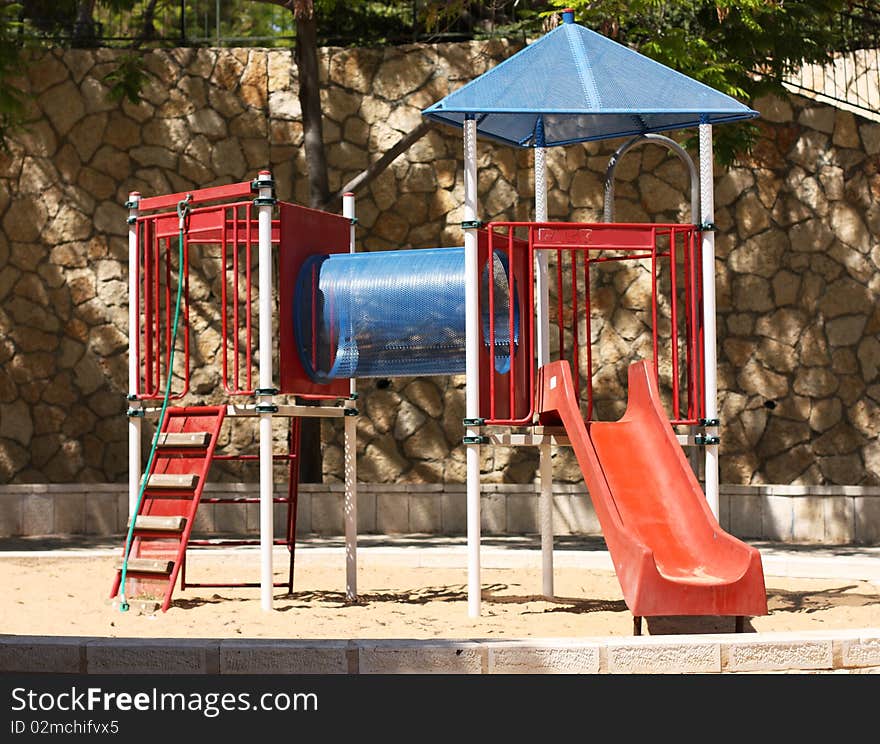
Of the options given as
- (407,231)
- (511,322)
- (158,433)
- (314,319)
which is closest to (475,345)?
(511,322)

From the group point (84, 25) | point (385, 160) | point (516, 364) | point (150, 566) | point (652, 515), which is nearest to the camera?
point (652, 515)

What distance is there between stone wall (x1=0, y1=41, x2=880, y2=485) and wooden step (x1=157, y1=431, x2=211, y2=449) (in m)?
5.71

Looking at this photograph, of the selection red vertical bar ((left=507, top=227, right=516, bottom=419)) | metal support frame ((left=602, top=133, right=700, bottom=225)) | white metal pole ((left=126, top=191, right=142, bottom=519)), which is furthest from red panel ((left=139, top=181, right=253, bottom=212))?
metal support frame ((left=602, top=133, right=700, bottom=225))

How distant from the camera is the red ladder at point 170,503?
25.8 feet

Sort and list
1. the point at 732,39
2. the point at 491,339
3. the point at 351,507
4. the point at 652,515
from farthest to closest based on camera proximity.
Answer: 1. the point at 732,39
2. the point at 351,507
3. the point at 491,339
4. the point at 652,515

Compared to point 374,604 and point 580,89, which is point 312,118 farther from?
point 374,604

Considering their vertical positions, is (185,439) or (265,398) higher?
(265,398)

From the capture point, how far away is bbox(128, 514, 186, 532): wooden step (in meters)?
7.85

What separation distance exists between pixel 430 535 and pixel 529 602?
15.4 feet

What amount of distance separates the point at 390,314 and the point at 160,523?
1926 mm

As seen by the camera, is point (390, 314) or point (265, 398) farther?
point (390, 314)

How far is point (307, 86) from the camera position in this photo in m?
13.2

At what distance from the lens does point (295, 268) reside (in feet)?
28.0

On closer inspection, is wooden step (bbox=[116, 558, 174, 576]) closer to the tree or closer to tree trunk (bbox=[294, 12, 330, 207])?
the tree
